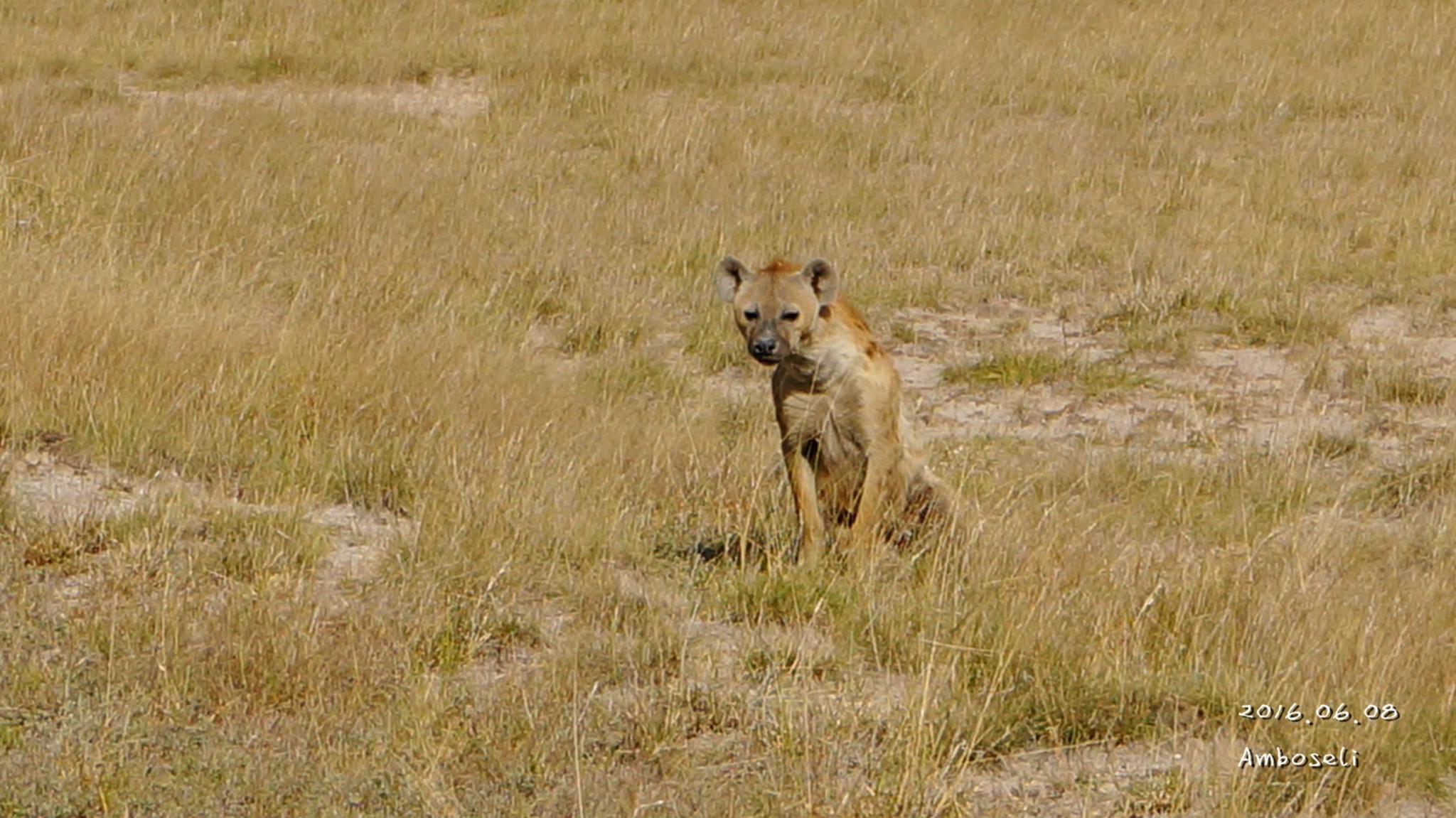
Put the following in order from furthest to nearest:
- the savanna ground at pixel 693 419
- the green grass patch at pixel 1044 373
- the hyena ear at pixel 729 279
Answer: the green grass patch at pixel 1044 373
the hyena ear at pixel 729 279
the savanna ground at pixel 693 419

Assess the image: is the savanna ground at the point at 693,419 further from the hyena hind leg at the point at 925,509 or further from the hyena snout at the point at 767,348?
the hyena snout at the point at 767,348

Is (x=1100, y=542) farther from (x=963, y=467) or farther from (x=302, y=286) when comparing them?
(x=302, y=286)

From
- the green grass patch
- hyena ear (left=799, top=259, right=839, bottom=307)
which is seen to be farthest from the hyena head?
the green grass patch

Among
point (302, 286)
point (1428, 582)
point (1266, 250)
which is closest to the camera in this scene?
point (1428, 582)

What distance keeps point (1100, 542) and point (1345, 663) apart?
1.26 meters

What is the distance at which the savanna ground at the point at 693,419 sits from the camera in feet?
15.3

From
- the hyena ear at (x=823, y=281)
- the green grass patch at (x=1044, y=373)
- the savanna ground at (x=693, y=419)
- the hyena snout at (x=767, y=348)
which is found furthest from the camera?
the green grass patch at (x=1044, y=373)

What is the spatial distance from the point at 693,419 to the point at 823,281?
2.07 m

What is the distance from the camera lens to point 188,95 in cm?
1462

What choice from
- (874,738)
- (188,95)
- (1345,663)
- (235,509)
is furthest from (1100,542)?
(188,95)

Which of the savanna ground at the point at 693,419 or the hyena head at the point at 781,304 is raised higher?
the hyena head at the point at 781,304

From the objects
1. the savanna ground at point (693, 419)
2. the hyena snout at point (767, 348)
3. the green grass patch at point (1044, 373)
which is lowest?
the green grass patch at point (1044, 373)

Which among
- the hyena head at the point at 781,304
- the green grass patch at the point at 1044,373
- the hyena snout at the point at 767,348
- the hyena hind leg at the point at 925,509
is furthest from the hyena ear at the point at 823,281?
the green grass patch at the point at 1044,373

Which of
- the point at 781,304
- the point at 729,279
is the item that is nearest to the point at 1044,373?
the point at 729,279
